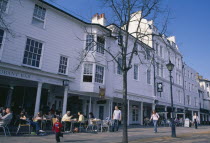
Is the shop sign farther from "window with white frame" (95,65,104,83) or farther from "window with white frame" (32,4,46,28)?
"window with white frame" (95,65,104,83)

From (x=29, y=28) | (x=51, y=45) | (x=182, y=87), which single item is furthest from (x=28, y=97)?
(x=182, y=87)

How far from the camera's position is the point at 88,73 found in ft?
54.0

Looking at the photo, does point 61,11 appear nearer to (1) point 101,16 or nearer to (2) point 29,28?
(2) point 29,28

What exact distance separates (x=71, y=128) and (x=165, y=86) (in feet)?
68.2

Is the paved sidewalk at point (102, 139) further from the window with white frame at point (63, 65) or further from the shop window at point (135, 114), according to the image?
the shop window at point (135, 114)

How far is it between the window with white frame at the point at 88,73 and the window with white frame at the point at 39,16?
5.36 m

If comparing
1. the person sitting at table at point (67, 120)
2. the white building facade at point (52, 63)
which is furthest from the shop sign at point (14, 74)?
the person sitting at table at point (67, 120)

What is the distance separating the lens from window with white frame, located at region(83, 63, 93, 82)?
16.3 metres

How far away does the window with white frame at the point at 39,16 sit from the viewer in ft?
45.5

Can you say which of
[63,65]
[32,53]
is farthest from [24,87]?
[63,65]

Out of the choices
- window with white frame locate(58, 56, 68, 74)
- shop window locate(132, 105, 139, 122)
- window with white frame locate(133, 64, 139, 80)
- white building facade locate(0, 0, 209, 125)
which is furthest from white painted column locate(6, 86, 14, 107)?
shop window locate(132, 105, 139, 122)

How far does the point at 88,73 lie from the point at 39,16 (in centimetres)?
650

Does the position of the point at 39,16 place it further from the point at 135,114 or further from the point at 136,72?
the point at 135,114

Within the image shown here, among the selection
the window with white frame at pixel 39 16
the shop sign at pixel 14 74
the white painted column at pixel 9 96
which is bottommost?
the white painted column at pixel 9 96
